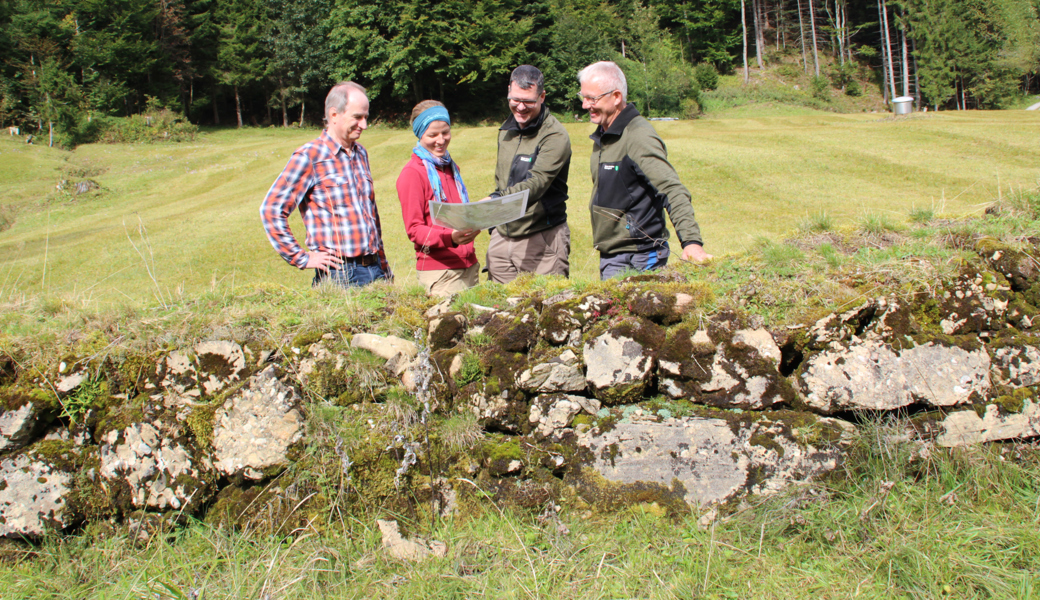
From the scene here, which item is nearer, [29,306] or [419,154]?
[29,306]

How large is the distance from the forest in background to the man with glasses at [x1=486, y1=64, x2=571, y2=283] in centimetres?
4877

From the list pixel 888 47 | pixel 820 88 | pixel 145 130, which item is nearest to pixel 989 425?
pixel 145 130

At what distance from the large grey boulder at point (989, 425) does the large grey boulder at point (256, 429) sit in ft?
10.1

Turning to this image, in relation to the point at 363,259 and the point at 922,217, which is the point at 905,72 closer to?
the point at 922,217

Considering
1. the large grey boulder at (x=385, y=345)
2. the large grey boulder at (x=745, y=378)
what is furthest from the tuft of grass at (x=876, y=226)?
the large grey boulder at (x=385, y=345)

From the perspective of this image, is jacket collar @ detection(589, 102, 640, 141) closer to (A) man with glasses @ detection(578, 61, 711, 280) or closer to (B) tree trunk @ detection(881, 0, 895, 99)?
(A) man with glasses @ detection(578, 61, 711, 280)

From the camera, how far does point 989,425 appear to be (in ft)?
8.98

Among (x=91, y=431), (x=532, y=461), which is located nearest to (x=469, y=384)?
(x=532, y=461)

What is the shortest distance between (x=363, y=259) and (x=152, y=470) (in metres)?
1.93

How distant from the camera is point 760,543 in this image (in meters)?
2.39

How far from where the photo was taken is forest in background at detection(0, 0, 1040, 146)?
4972 cm

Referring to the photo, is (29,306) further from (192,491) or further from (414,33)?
(414,33)

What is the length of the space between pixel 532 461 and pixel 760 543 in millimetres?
1051

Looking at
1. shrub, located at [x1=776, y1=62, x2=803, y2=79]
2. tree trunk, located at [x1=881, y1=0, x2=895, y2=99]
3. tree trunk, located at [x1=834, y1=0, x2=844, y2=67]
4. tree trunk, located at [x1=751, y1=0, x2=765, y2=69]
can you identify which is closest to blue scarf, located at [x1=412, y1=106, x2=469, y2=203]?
tree trunk, located at [x1=881, y1=0, x2=895, y2=99]
